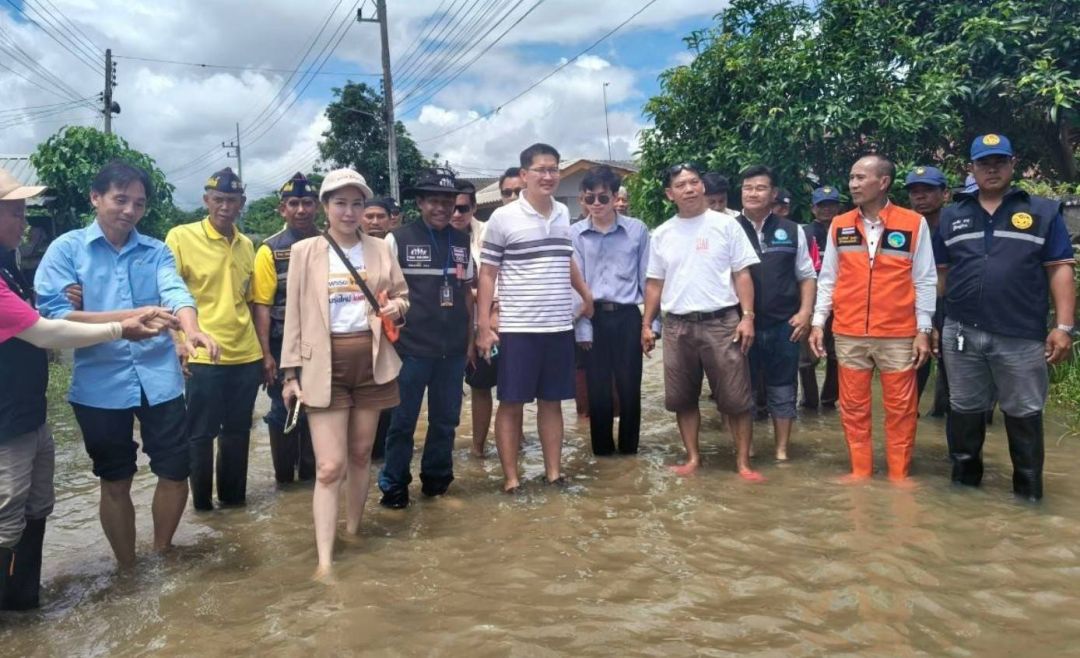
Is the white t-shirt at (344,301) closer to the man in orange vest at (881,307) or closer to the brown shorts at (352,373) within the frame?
the brown shorts at (352,373)

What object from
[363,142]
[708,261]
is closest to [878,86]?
[708,261]

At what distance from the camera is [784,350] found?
5.56m

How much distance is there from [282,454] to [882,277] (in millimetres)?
4048

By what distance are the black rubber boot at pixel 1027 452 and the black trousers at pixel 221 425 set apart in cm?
442

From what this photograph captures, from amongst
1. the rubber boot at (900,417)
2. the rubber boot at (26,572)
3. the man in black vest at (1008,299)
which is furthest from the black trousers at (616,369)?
the rubber boot at (26,572)

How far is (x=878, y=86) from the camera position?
331 inches

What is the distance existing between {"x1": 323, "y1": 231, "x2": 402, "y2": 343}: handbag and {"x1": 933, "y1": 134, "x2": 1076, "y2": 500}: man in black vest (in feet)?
10.5

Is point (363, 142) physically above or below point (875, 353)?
above

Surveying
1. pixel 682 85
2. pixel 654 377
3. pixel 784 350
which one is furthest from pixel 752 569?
pixel 682 85

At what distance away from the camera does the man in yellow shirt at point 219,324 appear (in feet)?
15.2

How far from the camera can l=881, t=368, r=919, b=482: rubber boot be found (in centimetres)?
473

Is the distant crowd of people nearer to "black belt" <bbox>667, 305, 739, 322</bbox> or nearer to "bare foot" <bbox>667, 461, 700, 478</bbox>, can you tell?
"black belt" <bbox>667, 305, 739, 322</bbox>

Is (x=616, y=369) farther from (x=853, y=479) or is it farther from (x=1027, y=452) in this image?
(x=1027, y=452)

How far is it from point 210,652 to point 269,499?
2.20 metres
